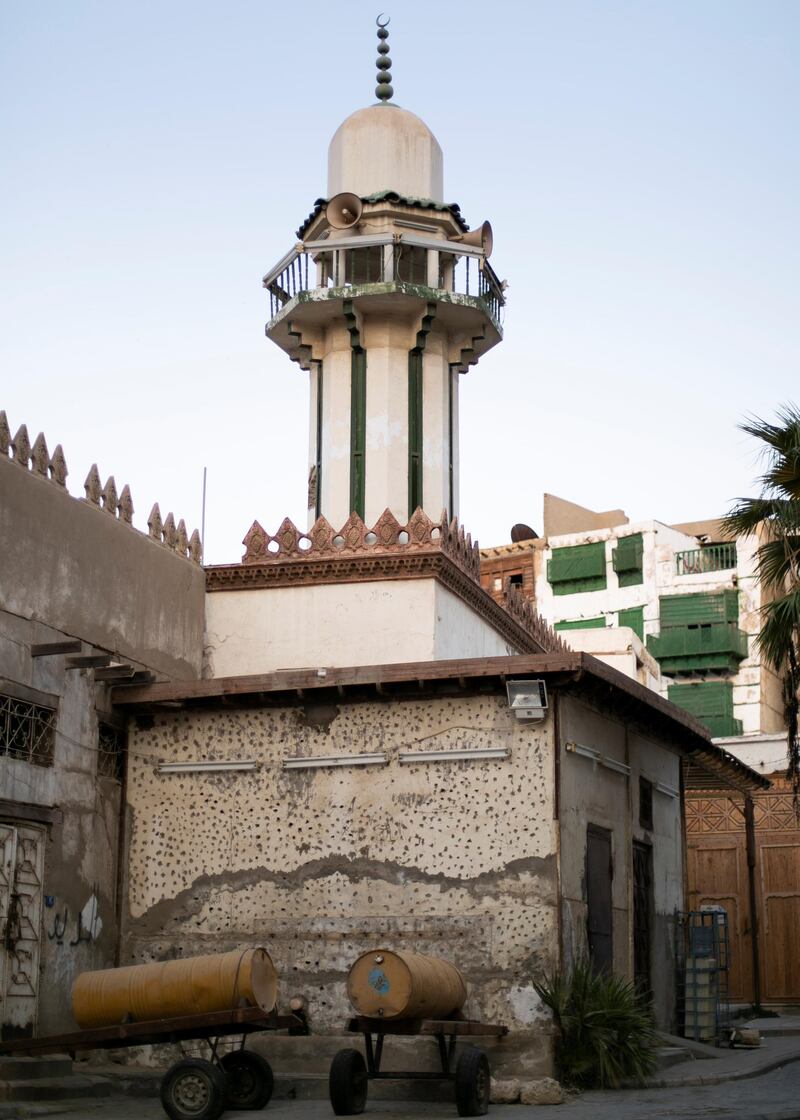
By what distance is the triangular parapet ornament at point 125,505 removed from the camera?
59.5ft

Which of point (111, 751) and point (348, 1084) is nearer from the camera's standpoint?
point (348, 1084)

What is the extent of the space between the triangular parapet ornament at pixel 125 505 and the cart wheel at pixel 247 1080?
6840 mm

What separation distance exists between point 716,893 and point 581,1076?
17000 mm

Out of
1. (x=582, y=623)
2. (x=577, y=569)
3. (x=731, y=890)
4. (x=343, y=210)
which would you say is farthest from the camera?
(x=577, y=569)

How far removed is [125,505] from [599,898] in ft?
23.0

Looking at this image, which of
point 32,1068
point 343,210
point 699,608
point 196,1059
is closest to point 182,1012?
point 196,1059

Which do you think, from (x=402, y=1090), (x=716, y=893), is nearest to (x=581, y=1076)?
(x=402, y=1090)

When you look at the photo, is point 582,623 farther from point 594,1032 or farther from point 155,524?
point 594,1032

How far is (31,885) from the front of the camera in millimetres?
15445

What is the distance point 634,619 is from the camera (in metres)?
50.4

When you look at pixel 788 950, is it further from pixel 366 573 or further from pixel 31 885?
pixel 31 885

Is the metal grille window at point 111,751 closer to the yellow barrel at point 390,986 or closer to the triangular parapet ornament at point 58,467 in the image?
the triangular parapet ornament at point 58,467

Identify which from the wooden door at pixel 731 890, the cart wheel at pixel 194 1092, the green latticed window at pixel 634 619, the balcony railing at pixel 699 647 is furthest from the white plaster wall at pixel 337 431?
the green latticed window at pixel 634 619

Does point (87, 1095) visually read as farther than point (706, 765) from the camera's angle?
No
